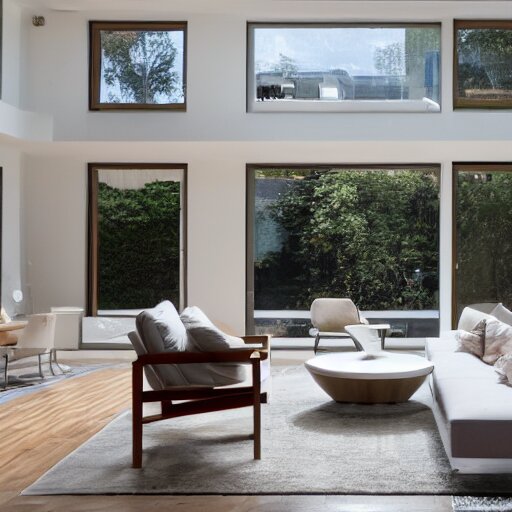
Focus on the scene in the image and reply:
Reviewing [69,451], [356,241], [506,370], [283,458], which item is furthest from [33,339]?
[506,370]

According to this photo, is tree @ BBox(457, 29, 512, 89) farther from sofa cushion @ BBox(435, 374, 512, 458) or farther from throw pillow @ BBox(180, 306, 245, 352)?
sofa cushion @ BBox(435, 374, 512, 458)

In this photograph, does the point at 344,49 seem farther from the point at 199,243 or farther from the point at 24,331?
the point at 24,331

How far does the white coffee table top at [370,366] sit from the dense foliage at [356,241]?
3.15m

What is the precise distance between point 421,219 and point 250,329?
8.60ft

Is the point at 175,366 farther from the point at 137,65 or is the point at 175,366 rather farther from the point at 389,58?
the point at 389,58

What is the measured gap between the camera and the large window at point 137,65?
941 centimetres

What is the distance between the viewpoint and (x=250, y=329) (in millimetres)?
9930

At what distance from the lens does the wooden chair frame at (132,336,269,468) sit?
4.73 metres

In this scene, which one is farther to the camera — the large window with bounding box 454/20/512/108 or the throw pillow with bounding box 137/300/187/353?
the large window with bounding box 454/20/512/108

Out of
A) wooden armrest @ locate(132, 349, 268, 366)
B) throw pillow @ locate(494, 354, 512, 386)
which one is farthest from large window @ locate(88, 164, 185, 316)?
throw pillow @ locate(494, 354, 512, 386)

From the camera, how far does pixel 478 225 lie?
32.0ft

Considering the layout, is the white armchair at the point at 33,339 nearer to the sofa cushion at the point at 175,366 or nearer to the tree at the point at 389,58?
the sofa cushion at the point at 175,366

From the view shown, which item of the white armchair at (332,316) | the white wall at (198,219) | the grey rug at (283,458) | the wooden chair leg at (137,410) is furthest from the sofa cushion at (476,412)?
the white wall at (198,219)

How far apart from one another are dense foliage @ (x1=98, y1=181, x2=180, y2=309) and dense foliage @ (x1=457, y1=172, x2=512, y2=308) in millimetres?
3656
